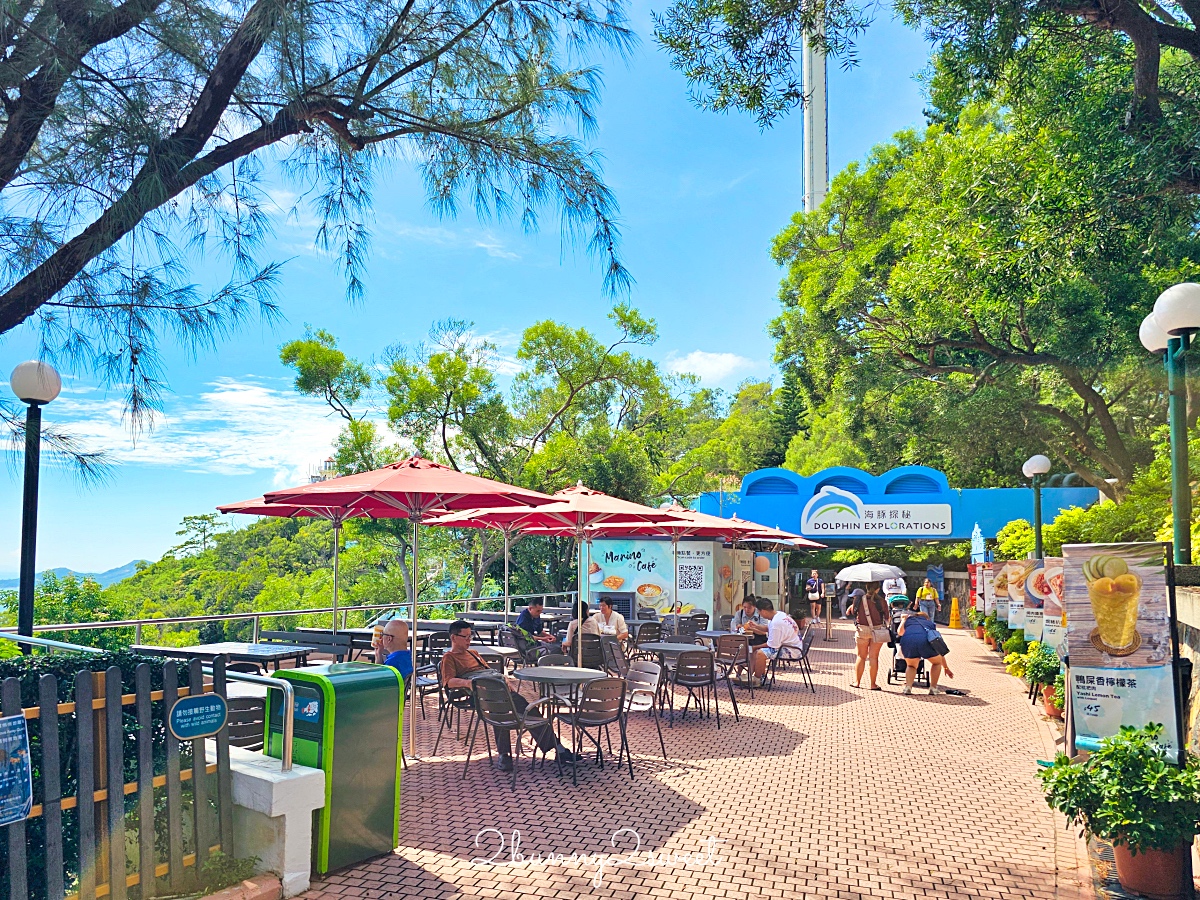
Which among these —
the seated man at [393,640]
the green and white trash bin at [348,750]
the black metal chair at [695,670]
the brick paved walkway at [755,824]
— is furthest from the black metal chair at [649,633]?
the green and white trash bin at [348,750]

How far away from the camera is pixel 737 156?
7887 millimetres

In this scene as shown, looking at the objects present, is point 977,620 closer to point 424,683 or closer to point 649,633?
point 649,633

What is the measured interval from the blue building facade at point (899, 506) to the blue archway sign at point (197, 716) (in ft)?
68.3

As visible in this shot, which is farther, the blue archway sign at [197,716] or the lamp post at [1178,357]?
the lamp post at [1178,357]

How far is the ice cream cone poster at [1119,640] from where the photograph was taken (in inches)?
209

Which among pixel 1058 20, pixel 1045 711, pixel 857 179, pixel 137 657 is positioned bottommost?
pixel 1045 711

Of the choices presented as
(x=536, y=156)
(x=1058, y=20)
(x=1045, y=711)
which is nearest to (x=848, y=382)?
(x=1045, y=711)

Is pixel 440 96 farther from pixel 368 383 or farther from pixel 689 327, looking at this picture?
pixel 368 383

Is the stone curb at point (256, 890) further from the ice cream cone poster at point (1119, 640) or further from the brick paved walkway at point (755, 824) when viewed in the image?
the ice cream cone poster at point (1119, 640)

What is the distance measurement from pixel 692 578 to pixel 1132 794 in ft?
44.8

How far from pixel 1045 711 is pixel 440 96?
9.26 meters

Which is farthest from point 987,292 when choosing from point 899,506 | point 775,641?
point 899,506

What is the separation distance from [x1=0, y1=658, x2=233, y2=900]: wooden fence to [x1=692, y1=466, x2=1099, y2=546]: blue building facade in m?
20.9

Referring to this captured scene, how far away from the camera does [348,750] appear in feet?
15.5
